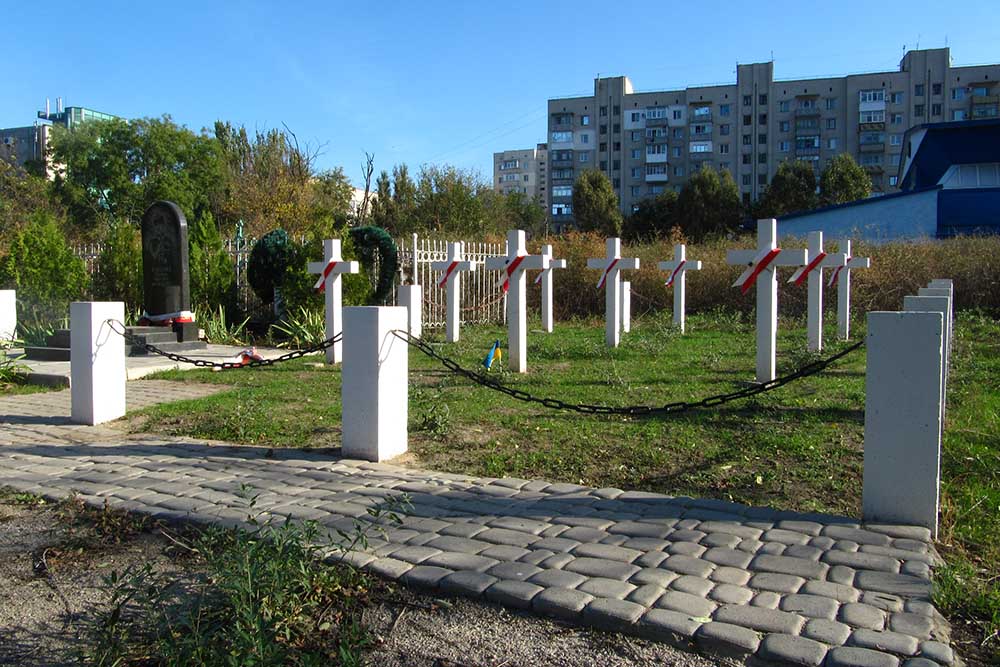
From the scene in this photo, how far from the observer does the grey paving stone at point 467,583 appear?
364cm

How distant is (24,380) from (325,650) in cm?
950

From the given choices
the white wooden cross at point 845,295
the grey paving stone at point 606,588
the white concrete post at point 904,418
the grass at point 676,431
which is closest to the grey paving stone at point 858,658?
the grass at point 676,431

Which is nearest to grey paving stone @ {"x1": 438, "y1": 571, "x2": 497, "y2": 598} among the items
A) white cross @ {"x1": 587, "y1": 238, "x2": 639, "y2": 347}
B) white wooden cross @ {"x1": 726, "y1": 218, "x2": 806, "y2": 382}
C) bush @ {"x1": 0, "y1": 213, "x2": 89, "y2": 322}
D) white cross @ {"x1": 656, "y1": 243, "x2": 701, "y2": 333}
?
white wooden cross @ {"x1": 726, "y1": 218, "x2": 806, "y2": 382}

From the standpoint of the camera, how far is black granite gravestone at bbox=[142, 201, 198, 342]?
14630mm

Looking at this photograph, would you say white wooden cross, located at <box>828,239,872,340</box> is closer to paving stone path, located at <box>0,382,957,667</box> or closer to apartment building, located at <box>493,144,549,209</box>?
paving stone path, located at <box>0,382,957,667</box>

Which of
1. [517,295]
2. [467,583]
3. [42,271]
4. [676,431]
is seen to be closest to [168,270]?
[42,271]

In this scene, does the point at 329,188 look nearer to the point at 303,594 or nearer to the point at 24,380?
the point at 24,380

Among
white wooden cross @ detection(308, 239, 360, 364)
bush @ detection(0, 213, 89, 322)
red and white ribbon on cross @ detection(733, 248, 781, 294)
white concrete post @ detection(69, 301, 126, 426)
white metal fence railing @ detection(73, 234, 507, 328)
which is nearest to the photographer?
white concrete post @ detection(69, 301, 126, 426)

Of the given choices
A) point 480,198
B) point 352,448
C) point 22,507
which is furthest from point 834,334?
point 480,198

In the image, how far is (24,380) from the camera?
1082 centimetres

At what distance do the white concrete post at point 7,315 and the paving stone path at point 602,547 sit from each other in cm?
749

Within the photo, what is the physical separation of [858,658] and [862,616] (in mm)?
406

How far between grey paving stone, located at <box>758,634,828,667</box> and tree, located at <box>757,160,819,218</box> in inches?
2387

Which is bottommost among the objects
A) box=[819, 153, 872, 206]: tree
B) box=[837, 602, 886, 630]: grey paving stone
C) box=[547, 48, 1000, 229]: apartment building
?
box=[837, 602, 886, 630]: grey paving stone
